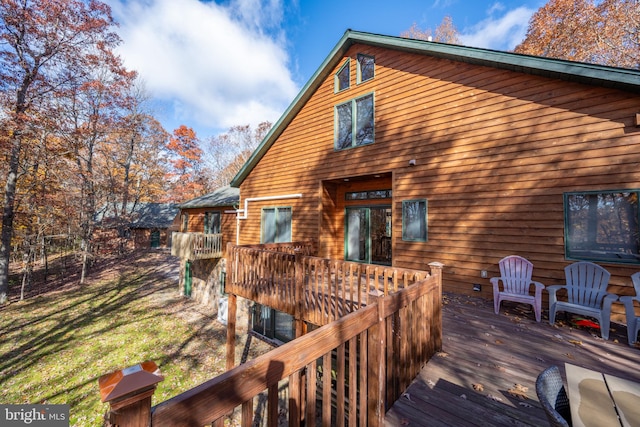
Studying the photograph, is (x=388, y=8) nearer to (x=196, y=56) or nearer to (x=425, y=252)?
(x=196, y=56)

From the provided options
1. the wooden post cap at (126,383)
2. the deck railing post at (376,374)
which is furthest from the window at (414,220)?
the wooden post cap at (126,383)

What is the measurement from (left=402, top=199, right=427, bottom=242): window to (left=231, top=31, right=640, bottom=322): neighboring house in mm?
27

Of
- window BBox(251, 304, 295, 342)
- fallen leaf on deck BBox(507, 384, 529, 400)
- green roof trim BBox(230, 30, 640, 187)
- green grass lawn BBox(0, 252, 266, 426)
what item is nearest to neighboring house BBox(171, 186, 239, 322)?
green grass lawn BBox(0, 252, 266, 426)

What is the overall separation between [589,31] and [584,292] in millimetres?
18475

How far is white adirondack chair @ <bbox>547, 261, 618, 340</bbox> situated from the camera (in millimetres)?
3736

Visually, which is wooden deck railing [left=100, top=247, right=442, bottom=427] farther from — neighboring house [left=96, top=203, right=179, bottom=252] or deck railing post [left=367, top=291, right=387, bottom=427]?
neighboring house [left=96, top=203, right=179, bottom=252]

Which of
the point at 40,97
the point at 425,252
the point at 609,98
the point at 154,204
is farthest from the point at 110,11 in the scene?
the point at 154,204

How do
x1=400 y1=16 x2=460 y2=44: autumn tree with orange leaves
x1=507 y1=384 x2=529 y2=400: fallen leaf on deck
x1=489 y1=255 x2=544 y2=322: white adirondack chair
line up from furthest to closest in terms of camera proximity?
1. x1=400 y1=16 x2=460 y2=44: autumn tree with orange leaves
2. x1=489 y1=255 x2=544 y2=322: white adirondack chair
3. x1=507 y1=384 x2=529 y2=400: fallen leaf on deck

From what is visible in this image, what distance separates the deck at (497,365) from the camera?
2260mm

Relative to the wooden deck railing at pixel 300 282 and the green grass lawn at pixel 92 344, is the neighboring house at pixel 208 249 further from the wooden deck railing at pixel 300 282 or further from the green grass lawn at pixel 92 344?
the wooden deck railing at pixel 300 282

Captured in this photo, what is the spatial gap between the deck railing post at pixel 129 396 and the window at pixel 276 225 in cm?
835

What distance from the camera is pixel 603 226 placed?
14.2 ft

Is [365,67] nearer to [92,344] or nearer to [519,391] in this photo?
[519,391]

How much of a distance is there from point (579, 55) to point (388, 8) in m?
11.8
